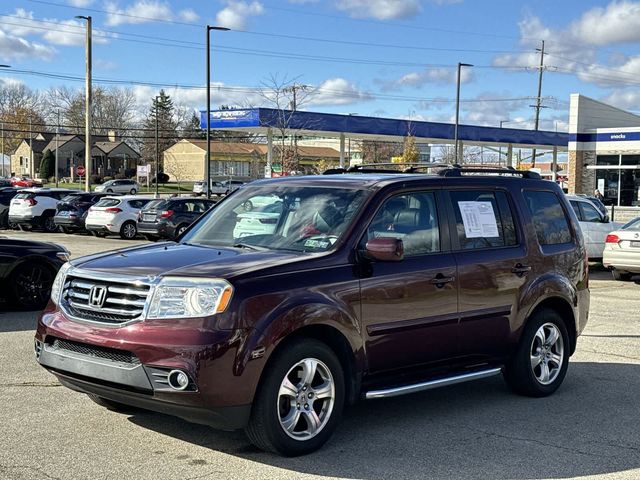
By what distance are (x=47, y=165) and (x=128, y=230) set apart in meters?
84.7

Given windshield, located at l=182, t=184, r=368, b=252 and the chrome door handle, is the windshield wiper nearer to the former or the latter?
windshield, located at l=182, t=184, r=368, b=252

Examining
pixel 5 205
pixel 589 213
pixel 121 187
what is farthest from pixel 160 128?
pixel 589 213

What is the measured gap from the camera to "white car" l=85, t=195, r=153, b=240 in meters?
29.0

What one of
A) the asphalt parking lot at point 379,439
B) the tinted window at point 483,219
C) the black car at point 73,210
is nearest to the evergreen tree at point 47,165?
the black car at point 73,210

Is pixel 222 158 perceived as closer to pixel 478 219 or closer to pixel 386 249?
pixel 478 219

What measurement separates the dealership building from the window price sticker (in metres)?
36.3

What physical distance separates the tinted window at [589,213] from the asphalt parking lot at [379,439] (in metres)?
12.3

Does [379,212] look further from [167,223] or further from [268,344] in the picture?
[167,223]

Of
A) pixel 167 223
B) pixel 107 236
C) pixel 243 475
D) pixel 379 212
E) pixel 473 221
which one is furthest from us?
pixel 107 236

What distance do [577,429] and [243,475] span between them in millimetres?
2706

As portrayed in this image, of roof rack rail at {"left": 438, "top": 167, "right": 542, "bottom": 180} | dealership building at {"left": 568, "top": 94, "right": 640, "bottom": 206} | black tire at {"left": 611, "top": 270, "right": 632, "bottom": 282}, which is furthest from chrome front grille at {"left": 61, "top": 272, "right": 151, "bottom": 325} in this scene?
dealership building at {"left": 568, "top": 94, "right": 640, "bottom": 206}

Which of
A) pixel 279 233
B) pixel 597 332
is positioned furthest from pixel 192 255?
pixel 597 332

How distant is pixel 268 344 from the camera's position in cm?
497

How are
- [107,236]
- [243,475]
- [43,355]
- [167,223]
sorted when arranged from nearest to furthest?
[243,475] → [43,355] → [167,223] → [107,236]
